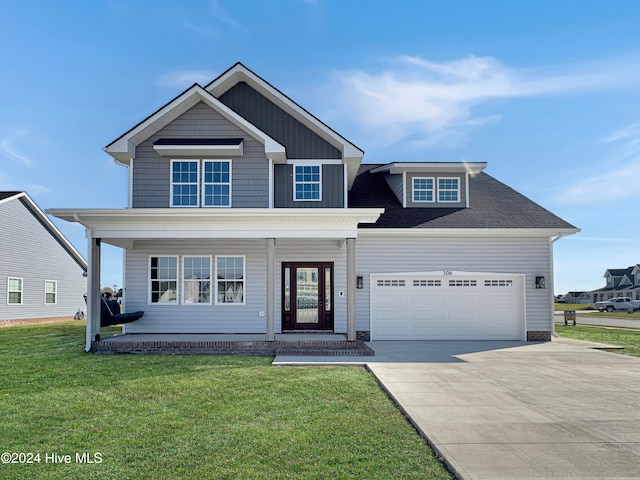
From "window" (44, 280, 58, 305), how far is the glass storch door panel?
17.9 m

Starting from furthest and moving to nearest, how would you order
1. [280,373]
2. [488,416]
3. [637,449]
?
[280,373] → [488,416] → [637,449]

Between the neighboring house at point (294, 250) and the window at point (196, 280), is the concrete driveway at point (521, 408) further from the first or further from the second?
the window at point (196, 280)

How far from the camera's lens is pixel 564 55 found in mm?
12234

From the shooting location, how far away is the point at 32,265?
2356cm

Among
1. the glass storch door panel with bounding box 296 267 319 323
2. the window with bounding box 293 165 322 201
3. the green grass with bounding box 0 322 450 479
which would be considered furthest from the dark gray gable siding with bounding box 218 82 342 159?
the green grass with bounding box 0 322 450 479

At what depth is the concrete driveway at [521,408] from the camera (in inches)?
177

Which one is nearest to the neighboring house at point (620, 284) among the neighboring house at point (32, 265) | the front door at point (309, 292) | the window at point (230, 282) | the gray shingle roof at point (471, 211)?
the gray shingle roof at point (471, 211)

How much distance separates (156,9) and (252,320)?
9.59 metres

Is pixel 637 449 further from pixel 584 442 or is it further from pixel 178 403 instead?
pixel 178 403

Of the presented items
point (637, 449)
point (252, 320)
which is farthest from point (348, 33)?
point (637, 449)

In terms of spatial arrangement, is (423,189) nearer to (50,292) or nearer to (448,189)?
(448,189)

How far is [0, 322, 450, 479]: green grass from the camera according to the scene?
170 inches

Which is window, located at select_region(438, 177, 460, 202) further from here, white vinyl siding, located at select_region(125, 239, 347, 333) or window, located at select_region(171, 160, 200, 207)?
window, located at select_region(171, 160, 200, 207)

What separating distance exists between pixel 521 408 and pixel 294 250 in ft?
29.3
